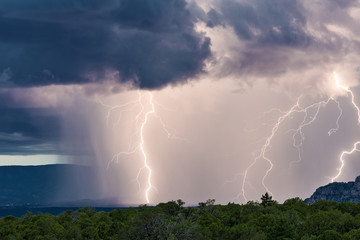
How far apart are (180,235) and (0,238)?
53.5 meters

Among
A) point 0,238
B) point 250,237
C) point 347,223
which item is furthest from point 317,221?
point 0,238

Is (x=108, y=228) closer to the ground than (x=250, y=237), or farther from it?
farther from it

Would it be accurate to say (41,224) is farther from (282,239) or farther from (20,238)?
(282,239)

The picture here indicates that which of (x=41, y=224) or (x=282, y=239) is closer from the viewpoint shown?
(x=282, y=239)

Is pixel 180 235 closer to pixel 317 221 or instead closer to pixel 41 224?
pixel 317 221

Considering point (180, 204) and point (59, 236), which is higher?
point (180, 204)

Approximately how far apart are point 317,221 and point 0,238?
67791 mm

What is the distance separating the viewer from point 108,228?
111m

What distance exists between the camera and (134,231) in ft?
268

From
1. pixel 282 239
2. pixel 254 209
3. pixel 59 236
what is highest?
pixel 254 209

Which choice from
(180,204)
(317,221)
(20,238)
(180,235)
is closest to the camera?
(180,235)

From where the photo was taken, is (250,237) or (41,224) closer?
(250,237)

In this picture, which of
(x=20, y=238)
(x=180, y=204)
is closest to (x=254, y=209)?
(x=180, y=204)

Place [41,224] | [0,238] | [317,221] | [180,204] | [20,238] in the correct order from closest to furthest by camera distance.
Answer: [317,221]
[20,238]
[0,238]
[41,224]
[180,204]
